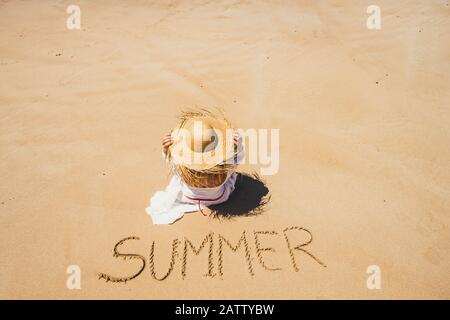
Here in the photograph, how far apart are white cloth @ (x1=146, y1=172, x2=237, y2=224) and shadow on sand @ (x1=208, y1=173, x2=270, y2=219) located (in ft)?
0.30

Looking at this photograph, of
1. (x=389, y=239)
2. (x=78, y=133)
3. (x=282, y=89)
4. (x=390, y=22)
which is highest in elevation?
(x=390, y=22)

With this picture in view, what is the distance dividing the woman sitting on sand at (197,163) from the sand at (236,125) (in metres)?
0.16

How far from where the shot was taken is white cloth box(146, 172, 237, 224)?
291 centimetres

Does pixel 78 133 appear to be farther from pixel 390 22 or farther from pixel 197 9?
pixel 390 22

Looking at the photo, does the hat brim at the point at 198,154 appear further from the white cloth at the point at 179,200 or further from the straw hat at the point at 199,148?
the white cloth at the point at 179,200

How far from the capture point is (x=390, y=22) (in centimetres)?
613

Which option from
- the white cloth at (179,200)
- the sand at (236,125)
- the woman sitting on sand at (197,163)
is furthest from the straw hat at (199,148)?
the sand at (236,125)

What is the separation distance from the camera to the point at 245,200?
328 centimetres

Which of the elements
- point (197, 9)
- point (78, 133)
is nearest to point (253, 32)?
point (197, 9)

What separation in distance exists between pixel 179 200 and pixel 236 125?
1463 millimetres

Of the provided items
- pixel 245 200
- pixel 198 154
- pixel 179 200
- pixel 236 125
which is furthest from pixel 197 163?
pixel 236 125

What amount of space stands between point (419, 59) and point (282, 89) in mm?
2111

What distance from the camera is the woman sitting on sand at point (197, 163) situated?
8.52ft

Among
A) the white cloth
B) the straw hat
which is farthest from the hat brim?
the white cloth
